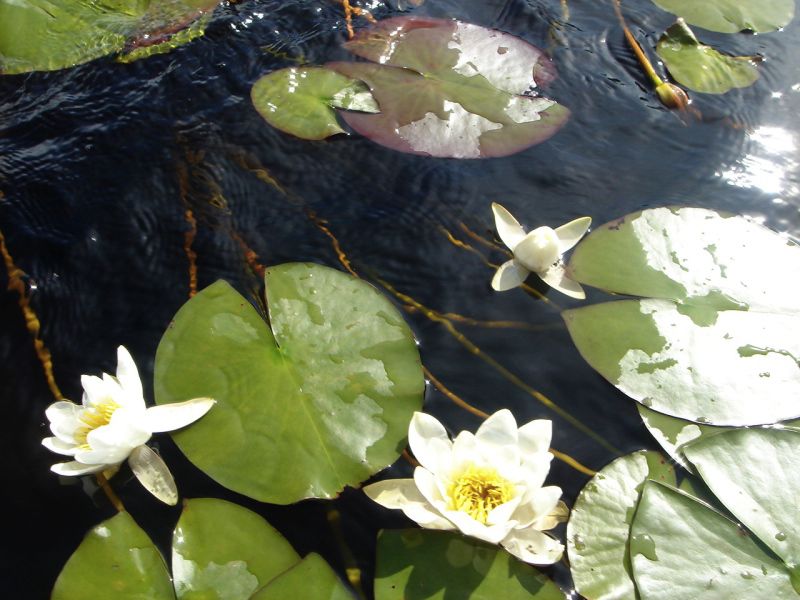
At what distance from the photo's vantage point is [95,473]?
1.82 metres

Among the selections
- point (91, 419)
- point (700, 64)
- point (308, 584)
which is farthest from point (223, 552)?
point (700, 64)

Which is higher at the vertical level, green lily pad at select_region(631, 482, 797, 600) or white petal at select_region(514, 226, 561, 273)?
white petal at select_region(514, 226, 561, 273)

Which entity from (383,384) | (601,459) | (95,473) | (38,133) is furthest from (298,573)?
(38,133)

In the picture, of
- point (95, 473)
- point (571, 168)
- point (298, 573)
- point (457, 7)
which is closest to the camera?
point (298, 573)

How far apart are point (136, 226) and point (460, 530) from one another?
5.45 feet

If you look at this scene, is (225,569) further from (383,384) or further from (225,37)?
(225,37)

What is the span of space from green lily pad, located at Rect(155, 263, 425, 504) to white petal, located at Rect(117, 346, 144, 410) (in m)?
0.06

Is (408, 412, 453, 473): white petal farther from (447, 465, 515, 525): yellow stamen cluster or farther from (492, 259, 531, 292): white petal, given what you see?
(492, 259, 531, 292): white petal

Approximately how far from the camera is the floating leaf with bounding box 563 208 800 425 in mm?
1909

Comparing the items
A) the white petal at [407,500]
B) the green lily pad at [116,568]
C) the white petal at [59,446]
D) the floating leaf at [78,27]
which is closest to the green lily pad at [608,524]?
the white petal at [407,500]

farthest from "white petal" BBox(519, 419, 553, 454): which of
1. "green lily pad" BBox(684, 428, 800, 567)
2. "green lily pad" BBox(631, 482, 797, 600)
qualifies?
"green lily pad" BBox(684, 428, 800, 567)

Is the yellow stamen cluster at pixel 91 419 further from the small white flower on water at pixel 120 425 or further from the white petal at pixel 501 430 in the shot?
the white petal at pixel 501 430

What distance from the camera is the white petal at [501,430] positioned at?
5.35ft

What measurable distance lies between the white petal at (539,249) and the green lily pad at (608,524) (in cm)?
70
